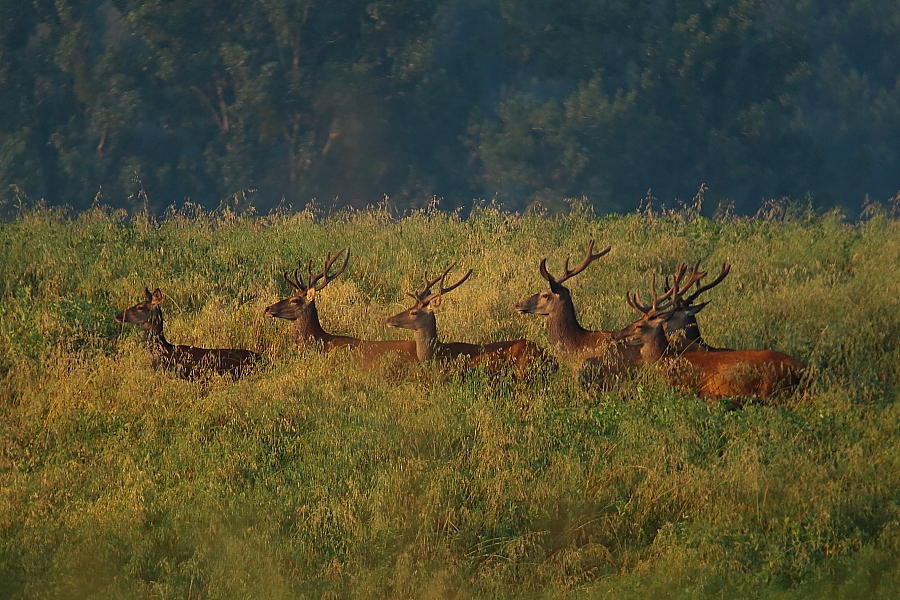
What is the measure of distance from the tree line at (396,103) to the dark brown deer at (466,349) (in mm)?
18273

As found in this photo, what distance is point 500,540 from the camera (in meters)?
7.64

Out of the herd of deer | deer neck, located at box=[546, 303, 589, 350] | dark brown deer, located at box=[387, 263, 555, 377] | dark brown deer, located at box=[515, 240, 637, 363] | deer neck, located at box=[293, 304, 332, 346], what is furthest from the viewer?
deer neck, located at box=[293, 304, 332, 346]

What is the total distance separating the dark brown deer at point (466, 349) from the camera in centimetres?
1007

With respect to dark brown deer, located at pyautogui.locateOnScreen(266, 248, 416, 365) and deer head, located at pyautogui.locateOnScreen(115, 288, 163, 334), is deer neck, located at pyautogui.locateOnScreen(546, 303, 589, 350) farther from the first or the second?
deer head, located at pyautogui.locateOnScreen(115, 288, 163, 334)

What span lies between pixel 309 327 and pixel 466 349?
1.55m

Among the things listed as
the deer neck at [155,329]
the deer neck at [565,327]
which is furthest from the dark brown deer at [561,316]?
the deer neck at [155,329]

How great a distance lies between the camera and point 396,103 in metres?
30.4

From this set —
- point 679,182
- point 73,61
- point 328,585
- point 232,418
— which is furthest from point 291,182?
point 328,585

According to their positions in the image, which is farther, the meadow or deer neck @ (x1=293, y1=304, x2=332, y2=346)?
deer neck @ (x1=293, y1=304, x2=332, y2=346)

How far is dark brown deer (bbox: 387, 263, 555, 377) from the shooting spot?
33.0 feet

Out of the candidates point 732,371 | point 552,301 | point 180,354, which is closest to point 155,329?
point 180,354

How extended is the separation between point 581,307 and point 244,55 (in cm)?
1895

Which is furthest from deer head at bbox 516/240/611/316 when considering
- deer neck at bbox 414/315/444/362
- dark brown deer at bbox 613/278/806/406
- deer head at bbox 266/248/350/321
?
deer head at bbox 266/248/350/321

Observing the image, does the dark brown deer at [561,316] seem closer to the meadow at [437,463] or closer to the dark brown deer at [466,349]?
the meadow at [437,463]
